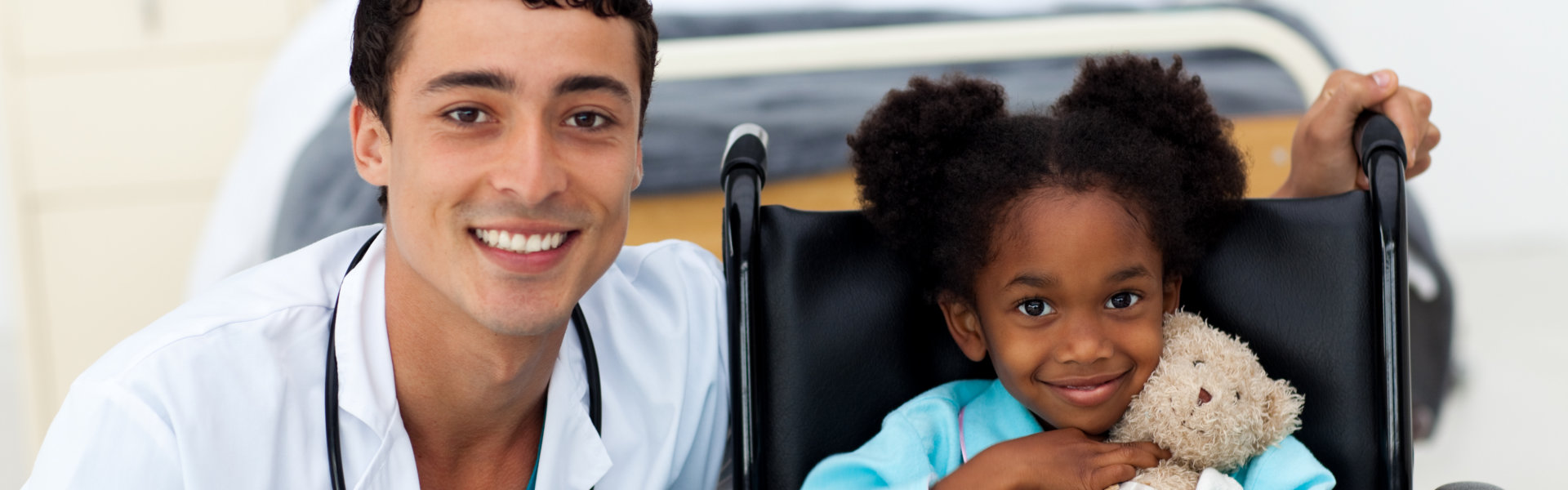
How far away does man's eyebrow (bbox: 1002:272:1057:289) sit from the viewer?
1.16 m

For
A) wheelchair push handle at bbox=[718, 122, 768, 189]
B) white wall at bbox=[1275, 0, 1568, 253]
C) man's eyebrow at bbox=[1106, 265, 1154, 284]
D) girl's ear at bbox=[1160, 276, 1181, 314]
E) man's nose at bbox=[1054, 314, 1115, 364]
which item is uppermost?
white wall at bbox=[1275, 0, 1568, 253]

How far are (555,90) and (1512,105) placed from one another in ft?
10.2

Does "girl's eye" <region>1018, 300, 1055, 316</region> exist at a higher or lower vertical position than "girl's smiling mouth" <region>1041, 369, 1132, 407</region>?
higher

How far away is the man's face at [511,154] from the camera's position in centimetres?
110

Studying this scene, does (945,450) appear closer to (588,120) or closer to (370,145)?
(588,120)

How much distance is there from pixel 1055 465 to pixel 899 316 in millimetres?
255

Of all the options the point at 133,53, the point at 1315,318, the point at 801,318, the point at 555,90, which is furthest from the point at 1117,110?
the point at 133,53

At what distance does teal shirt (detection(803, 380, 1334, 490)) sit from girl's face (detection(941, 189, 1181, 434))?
80 millimetres

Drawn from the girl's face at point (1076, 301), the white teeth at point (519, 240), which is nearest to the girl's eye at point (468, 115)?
the white teeth at point (519, 240)

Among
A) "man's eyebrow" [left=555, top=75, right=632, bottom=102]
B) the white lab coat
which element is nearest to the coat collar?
the white lab coat

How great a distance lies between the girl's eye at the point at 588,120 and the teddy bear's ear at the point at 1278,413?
2.43 ft

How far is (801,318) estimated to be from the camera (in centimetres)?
129

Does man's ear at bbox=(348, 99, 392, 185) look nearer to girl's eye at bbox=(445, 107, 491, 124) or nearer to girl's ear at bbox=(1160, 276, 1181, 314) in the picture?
girl's eye at bbox=(445, 107, 491, 124)

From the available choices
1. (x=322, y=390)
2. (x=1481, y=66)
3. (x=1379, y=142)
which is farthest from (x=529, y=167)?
(x=1481, y=66)
